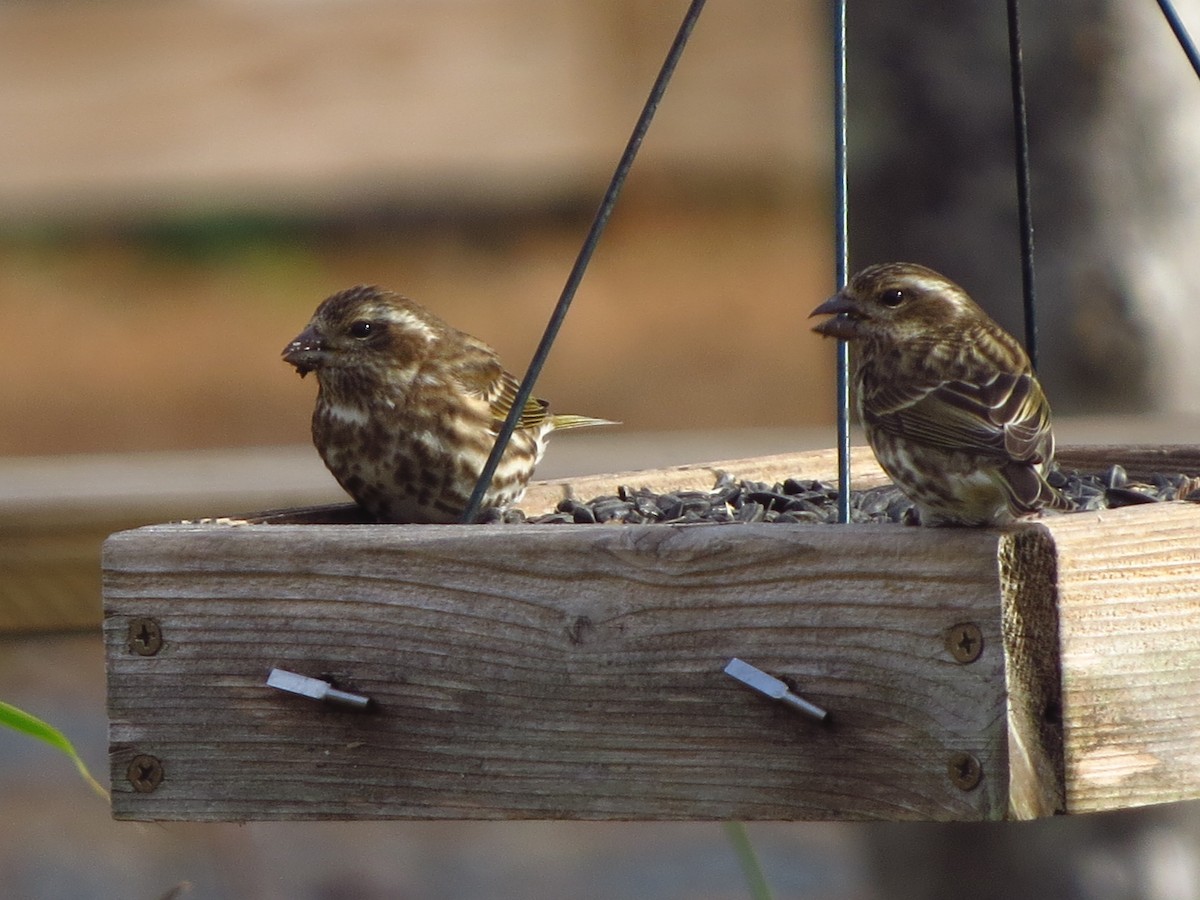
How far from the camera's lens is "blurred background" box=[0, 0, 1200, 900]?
6012 millimetres

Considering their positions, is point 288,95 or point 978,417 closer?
point 978,417

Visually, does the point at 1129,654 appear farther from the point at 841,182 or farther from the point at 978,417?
the point at 841,182

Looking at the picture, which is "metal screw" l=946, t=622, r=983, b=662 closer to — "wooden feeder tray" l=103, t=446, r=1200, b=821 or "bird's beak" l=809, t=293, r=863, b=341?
"wooden feeder tray" l=103, t=446, r=1200, b=821

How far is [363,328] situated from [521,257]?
16440mm

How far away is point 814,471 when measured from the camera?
5547 millimetres

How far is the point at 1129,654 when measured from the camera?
3.34 m

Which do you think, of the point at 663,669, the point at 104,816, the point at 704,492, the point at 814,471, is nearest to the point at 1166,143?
the point at 814,471

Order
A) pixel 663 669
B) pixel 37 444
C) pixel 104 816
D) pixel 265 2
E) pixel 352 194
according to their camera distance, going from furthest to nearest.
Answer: pixel 352 194
pixel 37 444
pixel 265 2
pixel 104 816
pixel 663 669

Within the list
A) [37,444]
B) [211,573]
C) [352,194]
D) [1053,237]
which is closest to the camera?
[211,573]

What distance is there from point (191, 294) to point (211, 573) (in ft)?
60.3

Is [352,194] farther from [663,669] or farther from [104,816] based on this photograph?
[663,669]

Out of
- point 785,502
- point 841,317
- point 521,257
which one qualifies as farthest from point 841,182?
point 521,257

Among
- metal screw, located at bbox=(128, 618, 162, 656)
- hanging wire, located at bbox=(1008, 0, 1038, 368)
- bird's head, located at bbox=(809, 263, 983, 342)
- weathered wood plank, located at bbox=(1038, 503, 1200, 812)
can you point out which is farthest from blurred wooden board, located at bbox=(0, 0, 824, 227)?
weathered wood plank, located at bbox=(1038, 503, 1200, 812)

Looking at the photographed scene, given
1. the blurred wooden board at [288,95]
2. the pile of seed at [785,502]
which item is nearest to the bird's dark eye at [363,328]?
the pile of seed at [785,502]
